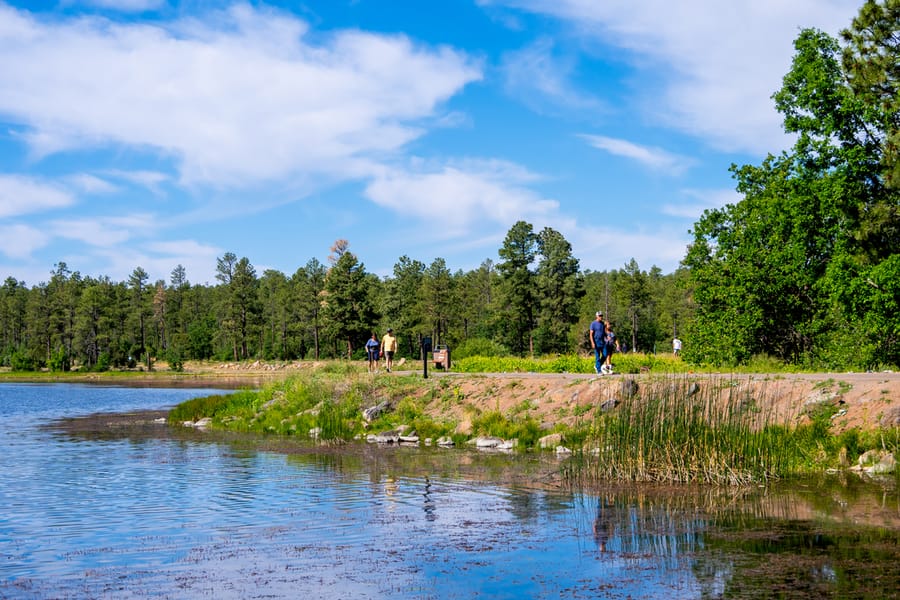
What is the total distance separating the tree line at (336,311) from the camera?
90.8 m

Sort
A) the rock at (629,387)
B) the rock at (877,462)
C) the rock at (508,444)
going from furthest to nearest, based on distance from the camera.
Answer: the rock at (508,444) < the rock at (629,387) < the rock at (877,462)

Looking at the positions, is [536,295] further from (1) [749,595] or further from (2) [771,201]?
(1) [749,595]

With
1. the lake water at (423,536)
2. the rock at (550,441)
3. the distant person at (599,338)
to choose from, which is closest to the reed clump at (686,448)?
the lake water at (423,536)

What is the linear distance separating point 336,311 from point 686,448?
268 ft

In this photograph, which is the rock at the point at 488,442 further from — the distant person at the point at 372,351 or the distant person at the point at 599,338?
the distant person at the point at 372,351

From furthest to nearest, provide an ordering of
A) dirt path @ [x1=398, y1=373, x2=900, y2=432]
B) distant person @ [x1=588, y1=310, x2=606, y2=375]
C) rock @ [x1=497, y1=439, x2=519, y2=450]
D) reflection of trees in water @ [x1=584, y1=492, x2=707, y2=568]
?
distant person @ [x1=588, y1=310, x2=606, y2=375]
rock @ [x1=497, y1=439, x2=519, y2=450]
dirt path @ [x1=398, y1=373, x2=900, y2=432]
reflection of trees in water @ [x1=584, y1=492, x2=707, y2=568]

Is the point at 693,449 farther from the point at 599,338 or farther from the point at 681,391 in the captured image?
the point at 599,338

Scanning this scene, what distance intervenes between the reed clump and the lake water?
0.70 metres

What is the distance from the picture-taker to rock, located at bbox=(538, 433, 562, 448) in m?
23.1

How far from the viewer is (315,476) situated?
19.3m

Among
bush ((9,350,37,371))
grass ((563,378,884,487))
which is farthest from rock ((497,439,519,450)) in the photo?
bush ((9,350,37,371))

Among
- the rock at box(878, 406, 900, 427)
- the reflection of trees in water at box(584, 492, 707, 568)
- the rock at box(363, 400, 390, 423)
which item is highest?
the rock at box(878, 406, 900, 427)

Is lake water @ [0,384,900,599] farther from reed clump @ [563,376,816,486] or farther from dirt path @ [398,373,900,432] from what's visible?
dirt path @ [398,373,900,432]

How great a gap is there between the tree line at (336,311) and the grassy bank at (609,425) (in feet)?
86.8
